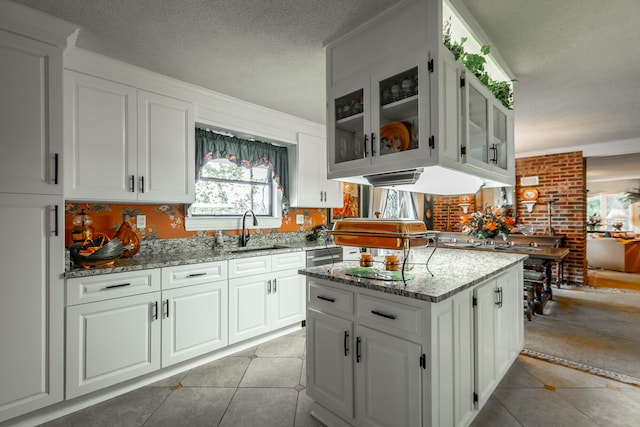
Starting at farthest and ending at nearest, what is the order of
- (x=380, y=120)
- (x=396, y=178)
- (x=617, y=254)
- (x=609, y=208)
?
(x=609, y=208)
(x=617, y=254)
(x=396, y=178)
(x=380, y=120)

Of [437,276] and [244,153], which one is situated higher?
[244,153]

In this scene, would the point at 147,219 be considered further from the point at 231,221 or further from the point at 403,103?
the point at 403,103

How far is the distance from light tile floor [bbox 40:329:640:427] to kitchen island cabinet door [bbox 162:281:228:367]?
0.18 m

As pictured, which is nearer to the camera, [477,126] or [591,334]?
[477,126]

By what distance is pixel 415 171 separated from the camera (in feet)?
6.25

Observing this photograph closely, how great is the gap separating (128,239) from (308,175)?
2.16 meters

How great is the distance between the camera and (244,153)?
3.55 meters

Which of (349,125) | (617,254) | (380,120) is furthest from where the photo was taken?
(617,254)

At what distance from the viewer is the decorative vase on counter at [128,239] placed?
247 cm

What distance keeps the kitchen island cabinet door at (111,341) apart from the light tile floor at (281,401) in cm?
18

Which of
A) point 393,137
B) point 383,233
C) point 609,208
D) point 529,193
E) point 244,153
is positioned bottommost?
point 383,233

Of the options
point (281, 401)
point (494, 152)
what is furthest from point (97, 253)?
point (494, 152)

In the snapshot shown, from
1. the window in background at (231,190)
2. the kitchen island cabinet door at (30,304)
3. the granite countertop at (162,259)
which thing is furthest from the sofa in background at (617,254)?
the kitchen island cabinet door at (30,304)

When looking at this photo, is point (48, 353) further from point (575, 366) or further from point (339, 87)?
point (575, 366)
